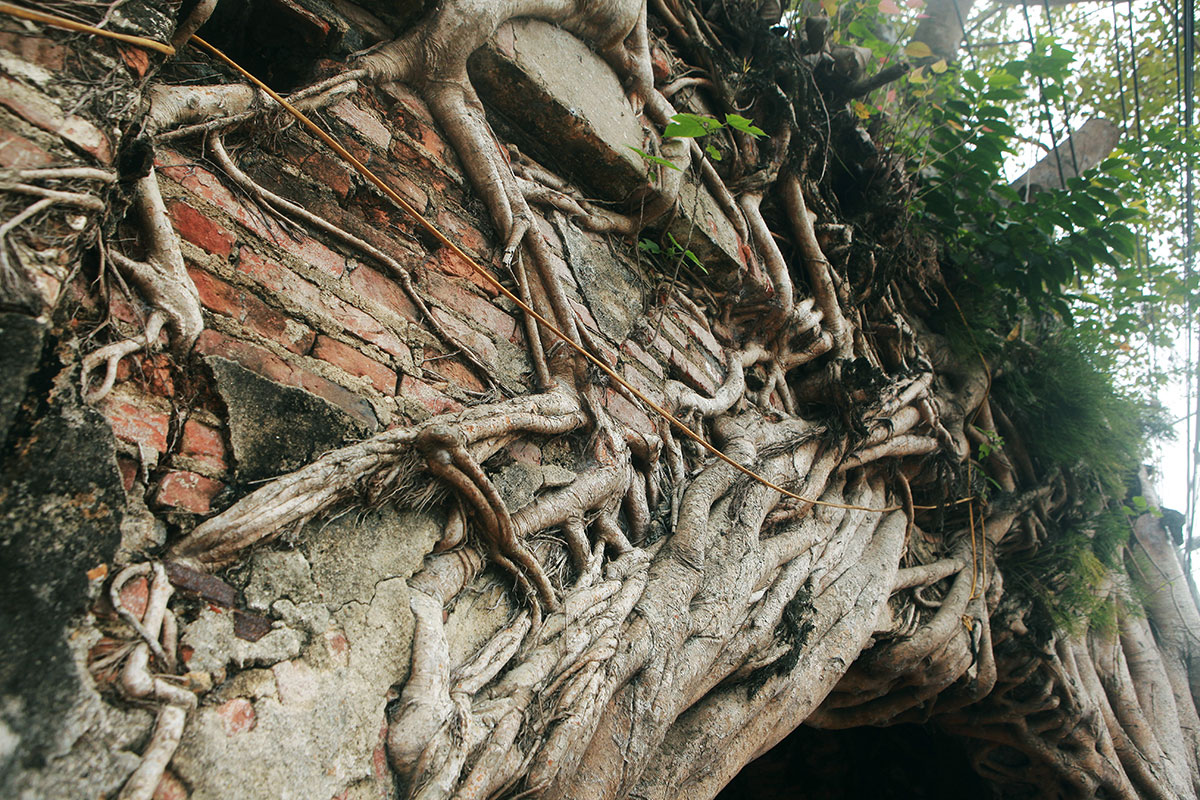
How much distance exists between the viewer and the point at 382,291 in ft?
5.07

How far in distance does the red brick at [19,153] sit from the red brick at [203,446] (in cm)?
41

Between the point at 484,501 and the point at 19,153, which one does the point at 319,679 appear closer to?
the point at 484,501

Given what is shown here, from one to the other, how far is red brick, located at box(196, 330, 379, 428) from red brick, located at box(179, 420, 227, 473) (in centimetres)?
14

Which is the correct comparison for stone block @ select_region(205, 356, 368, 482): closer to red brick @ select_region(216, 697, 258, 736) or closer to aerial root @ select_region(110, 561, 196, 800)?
aerial root @ select_region(110, 561, 196, 800)

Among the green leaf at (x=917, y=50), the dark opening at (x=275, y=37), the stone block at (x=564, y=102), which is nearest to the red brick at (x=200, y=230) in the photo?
the dark opening at (x=275, y=37)

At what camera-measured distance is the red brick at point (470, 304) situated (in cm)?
167

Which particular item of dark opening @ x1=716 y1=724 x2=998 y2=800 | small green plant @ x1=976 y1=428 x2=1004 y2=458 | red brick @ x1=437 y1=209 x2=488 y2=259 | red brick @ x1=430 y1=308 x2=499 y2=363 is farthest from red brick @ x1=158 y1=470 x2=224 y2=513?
small green plant @ x1=976 y1=428 x2=1004 y2=458

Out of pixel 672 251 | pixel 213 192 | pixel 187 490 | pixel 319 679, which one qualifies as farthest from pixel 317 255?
pixel 672 251

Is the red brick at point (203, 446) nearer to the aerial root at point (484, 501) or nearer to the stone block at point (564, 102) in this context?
the aerial root at point (484, 501)

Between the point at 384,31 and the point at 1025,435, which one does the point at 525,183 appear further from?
the point at 1025,435

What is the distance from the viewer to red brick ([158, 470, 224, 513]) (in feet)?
3.51

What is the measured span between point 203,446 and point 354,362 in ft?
1.14

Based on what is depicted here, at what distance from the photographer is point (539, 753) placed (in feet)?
4.25

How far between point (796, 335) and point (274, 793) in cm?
230
